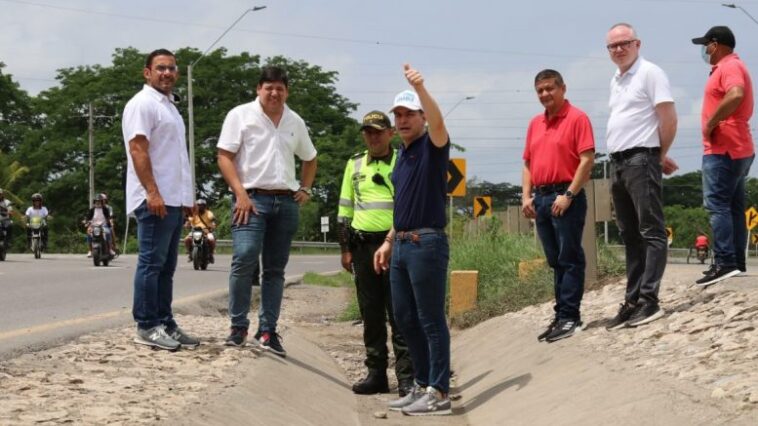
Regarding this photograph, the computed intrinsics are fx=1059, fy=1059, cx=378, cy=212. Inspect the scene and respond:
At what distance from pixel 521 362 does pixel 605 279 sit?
3.22 metres

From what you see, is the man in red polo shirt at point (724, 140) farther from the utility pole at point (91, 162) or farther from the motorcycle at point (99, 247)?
the utility pole at point (91, 162)

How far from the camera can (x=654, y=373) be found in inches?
246

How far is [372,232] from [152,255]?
1591 mm

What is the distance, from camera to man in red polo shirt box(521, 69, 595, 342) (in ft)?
25.6

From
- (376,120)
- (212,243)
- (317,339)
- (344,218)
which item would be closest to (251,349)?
(344,218)

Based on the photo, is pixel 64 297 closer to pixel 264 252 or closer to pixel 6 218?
pixel 264 252

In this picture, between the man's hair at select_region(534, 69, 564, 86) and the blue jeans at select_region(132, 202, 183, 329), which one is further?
the man's hair at select_region(534, 69, 564, 86)

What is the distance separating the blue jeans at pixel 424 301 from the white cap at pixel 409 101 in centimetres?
81

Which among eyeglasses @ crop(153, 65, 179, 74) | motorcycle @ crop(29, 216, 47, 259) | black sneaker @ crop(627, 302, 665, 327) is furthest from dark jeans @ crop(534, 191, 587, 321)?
motorcycle @ crop(29, 216, 47, 259)

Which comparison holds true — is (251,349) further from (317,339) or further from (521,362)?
(317,339)

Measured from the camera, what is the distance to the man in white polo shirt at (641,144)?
759 centimetres

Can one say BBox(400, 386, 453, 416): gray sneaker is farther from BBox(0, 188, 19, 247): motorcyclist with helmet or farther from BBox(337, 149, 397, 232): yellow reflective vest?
BBox(0, 188, 19, 247): motorcyclist with helmet

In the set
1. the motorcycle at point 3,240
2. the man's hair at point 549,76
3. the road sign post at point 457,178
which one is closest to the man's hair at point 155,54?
the man's hair at point 549,76

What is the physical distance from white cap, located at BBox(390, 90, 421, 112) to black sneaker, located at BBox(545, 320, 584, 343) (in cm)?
250
